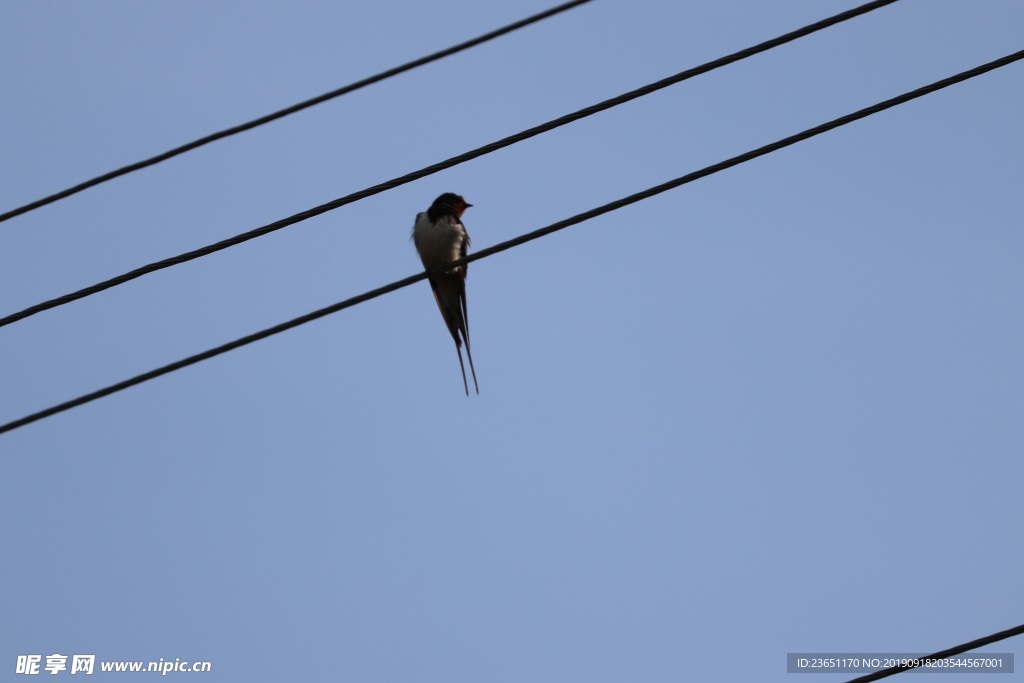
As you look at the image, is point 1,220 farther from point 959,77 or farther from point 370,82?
point 959,77

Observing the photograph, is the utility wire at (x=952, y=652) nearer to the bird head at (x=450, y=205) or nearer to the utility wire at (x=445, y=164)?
the utility wire at (x=445, y=164)

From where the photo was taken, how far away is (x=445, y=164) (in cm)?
532

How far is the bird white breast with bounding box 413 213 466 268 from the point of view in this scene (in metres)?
10.4

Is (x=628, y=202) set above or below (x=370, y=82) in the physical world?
below

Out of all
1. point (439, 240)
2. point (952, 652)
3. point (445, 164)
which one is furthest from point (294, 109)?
point (439, 240)

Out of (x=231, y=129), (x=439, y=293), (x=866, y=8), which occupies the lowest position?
(x=231, y=129)

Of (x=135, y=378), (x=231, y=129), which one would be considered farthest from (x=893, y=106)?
(x=135, y=378)

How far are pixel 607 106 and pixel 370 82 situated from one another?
0.94 metres

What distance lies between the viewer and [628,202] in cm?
525

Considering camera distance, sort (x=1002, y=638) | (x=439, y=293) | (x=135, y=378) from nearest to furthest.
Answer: (x=1002, y=638)
(x=135, y=378)
(x=439, y=293)

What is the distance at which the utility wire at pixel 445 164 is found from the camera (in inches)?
203

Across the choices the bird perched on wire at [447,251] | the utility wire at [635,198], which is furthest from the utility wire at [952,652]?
the bird perched on wire at [447,251]

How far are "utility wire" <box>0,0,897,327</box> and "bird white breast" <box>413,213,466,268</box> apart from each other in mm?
4982

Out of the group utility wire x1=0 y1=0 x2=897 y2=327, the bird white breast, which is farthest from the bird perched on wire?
utility wire x1=0 y1=0 x2=897 y2=327
